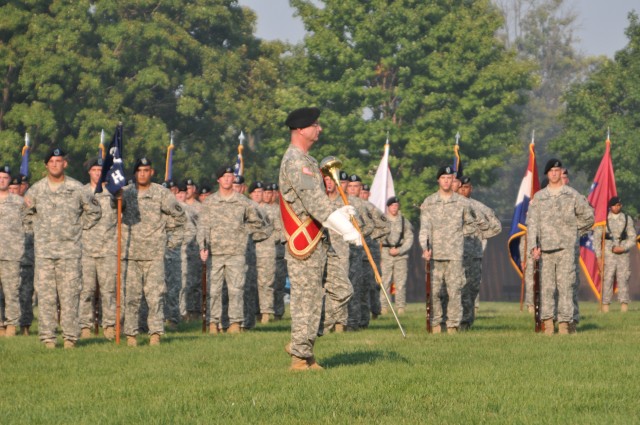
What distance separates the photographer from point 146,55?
163ft

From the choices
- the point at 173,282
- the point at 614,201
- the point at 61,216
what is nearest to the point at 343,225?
the point at 61,216

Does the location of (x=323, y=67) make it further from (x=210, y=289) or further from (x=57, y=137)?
(x=210, y=289)

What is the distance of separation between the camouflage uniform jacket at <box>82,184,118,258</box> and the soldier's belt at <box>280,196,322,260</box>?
6081mm

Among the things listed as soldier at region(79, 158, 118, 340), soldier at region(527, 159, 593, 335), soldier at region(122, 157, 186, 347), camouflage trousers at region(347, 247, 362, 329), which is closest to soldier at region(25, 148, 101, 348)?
soldier at region(122, 157, 186, 347)

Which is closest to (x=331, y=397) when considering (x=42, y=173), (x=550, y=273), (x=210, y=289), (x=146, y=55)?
(x=550, y=273)

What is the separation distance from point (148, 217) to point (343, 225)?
612 cm

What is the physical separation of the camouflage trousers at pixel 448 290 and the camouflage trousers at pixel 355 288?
1.33 metres

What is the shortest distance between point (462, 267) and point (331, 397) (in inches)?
350

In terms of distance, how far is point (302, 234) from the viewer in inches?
509

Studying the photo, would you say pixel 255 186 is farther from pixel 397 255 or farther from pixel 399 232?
pixel 397 255

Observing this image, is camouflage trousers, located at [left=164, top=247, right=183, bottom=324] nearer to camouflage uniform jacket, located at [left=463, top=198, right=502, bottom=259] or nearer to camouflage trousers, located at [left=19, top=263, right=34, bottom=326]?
camouflage trousers, located at [left=19, top=263, right=34, bottom=326]

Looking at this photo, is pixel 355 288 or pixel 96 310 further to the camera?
pixel 355 288

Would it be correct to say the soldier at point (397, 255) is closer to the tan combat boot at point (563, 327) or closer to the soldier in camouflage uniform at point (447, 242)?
the soldier in camouflage uniform at point (447, 242)

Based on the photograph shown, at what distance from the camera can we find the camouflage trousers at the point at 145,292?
687 inches
